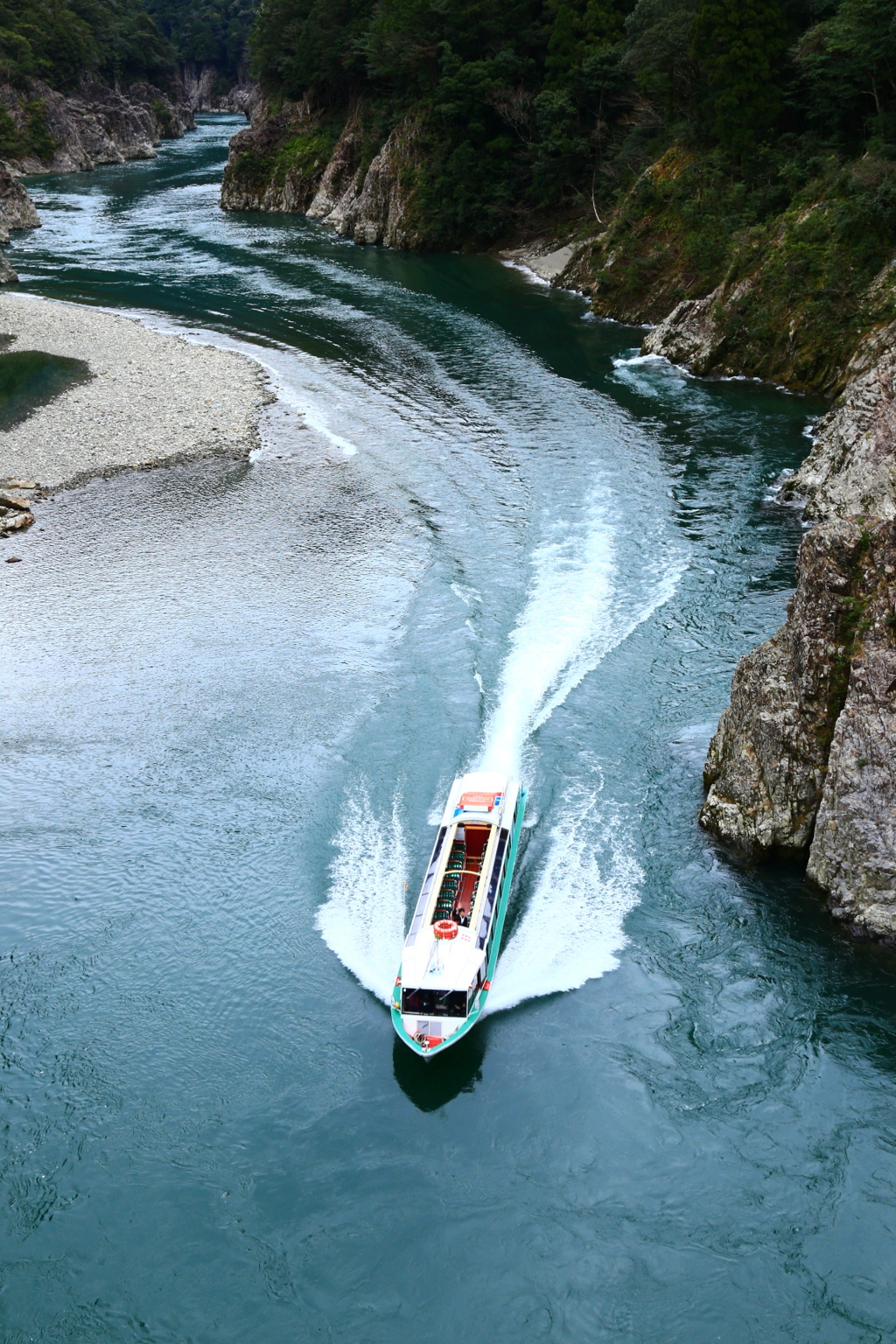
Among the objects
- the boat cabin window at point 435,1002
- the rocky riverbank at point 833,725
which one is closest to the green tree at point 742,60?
the rocky riverbank at point 833,725

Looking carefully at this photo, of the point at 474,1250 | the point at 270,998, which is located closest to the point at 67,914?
the point at 270,998

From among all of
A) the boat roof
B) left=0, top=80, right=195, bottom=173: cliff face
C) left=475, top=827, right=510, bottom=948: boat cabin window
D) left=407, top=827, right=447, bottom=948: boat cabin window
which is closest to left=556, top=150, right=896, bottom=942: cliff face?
the boat roof

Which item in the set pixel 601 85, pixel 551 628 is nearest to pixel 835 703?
pixel 551 628

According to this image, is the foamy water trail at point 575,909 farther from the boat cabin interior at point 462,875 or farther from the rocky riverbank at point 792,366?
the rocky riverbank at point 792,366

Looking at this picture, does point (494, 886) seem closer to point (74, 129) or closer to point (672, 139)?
point (672, 139)

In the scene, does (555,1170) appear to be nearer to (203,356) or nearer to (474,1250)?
(474,1250)

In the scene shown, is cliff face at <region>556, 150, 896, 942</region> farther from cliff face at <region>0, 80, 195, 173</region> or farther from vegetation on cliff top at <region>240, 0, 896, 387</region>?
cliff face at <region>0, 80, 195, 173</region>
